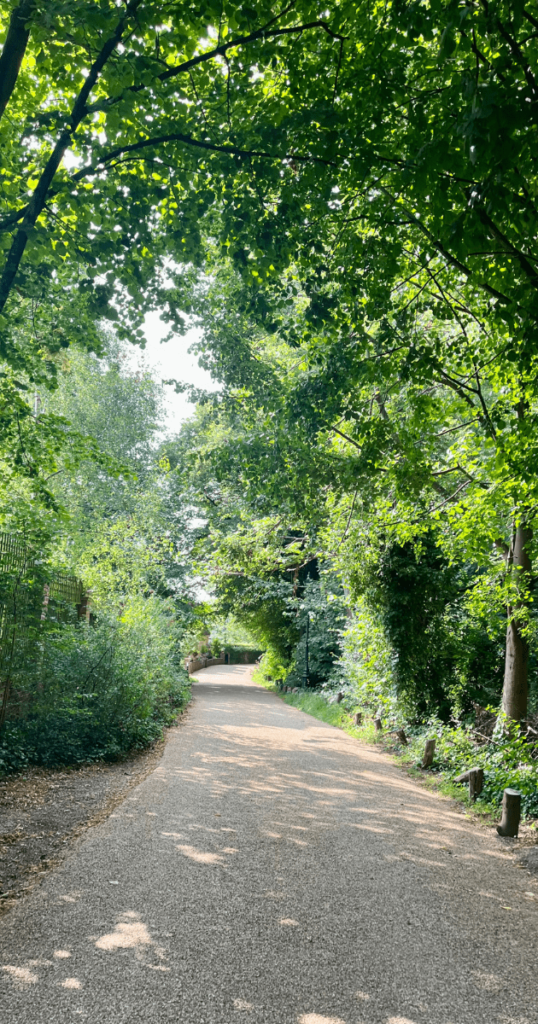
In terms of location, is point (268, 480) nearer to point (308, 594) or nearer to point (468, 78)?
point (468, 78)

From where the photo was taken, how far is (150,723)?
1055 cm

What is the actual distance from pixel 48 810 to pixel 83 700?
2748 mm

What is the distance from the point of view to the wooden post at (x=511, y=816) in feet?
20.8

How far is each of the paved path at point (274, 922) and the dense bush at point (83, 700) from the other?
5.37ft

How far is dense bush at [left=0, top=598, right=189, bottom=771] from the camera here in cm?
796

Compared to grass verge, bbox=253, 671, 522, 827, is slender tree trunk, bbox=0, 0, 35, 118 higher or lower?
higher

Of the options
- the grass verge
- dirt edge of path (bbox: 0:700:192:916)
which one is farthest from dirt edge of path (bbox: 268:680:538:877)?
dirt edge of path (bbox: 0:700:192:916)

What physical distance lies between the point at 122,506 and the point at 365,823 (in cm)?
2005

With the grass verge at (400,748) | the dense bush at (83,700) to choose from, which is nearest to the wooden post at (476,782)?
the grass verge at (400,748)

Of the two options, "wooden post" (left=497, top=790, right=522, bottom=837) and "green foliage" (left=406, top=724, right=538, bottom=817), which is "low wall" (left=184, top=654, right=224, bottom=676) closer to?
"green foliage" (left=406, top=724, right=538, bottom=817)

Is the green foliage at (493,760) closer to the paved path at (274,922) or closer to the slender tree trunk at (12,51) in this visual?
the paved path at (274,922)

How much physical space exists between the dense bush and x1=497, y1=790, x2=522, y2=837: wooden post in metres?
5.16

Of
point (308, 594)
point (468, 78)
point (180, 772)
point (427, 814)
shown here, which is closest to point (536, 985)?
point (427, 814)

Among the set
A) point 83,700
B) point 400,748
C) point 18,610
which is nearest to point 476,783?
point 400,748
